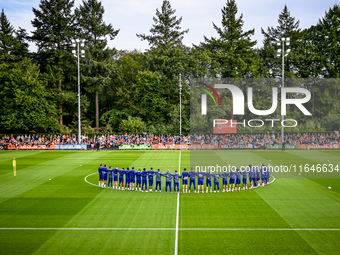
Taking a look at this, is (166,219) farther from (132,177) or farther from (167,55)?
(167,55)

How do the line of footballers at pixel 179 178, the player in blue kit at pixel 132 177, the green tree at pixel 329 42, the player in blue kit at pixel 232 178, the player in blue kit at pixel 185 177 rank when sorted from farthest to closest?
the green tree at pixel 329 42 → the player in blue kit at pixel 132 177 → the player in blue kit at pixel 232 178 → the line of footballers at pixel 179 178 → the player in blue kit at pixel 185 177

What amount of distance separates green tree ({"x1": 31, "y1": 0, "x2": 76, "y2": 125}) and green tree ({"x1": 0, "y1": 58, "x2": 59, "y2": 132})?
395 centimetres

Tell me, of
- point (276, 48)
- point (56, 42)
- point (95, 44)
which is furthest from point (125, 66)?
point (276, 48)

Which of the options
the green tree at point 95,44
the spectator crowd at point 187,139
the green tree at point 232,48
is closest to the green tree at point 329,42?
the green tree at point 232,48

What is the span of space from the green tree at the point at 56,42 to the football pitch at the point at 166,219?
3835 cm

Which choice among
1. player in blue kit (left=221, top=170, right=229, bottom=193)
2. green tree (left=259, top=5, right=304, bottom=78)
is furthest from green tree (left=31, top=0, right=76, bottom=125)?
player in blue kit (left=221, top=170, right=229, bottom=193)

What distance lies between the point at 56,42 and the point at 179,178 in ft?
159

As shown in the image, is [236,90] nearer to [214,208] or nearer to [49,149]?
[214,208]

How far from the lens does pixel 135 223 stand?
12.9 meters

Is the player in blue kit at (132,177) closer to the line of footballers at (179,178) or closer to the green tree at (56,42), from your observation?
the line of footballers at (179,178)

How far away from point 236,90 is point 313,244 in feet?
56.0

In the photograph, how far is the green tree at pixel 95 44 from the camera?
5712 centimetres

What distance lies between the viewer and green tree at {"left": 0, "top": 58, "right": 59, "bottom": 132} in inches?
1964

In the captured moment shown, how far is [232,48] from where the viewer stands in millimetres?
52219
